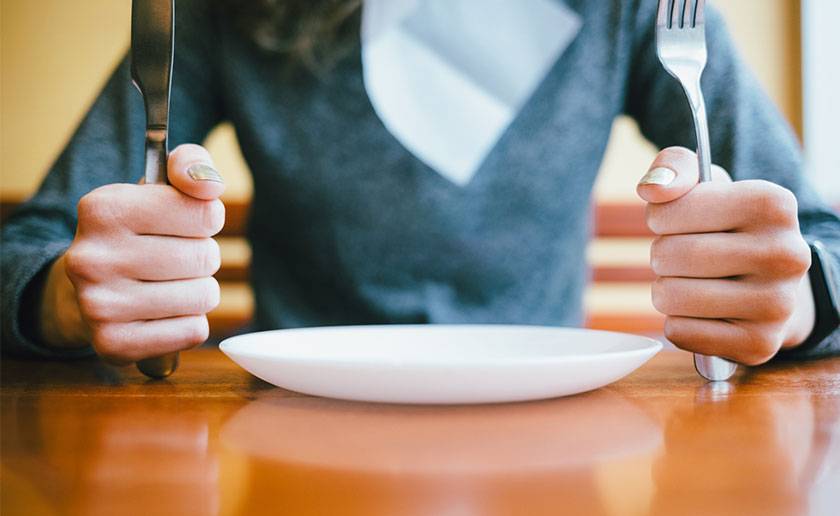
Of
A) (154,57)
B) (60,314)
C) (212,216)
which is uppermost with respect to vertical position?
(154,57)

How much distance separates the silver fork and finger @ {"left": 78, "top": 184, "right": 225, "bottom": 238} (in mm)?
357

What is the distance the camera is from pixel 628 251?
5.90ft

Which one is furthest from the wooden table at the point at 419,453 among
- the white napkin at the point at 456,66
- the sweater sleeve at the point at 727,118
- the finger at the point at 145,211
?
the white napkin at the point at 456,66

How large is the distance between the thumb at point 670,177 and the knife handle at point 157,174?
0.33 m

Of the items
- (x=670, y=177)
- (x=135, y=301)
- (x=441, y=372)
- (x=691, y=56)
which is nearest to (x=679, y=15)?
(x=691, y=56)

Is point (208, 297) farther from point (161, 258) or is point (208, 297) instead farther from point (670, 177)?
point (670, 177)

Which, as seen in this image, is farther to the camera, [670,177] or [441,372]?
[670,177]

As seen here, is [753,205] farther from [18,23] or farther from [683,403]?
[18,23]

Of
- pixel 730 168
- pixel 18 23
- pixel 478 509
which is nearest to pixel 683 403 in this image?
pixel 478 509

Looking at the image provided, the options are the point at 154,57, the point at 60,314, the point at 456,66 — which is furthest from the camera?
the point at 456,66

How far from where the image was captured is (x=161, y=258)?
20.4 inches

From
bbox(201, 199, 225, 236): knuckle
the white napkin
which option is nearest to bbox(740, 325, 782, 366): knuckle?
bbox(201, 199, 225, 236): knuckle

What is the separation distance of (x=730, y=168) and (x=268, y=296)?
2.09 feet

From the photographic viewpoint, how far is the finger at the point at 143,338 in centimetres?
52
